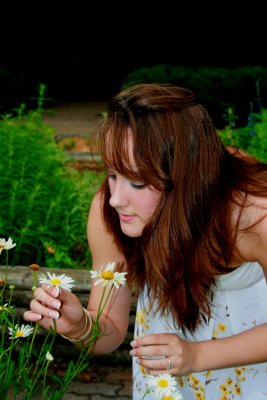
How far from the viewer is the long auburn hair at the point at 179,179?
5.40 feet

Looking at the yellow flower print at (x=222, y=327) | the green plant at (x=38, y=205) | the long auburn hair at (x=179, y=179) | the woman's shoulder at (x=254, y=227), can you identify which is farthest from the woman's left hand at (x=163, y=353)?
the green plant at (x=38, y=205)

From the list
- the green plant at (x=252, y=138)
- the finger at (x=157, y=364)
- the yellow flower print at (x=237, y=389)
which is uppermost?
the finger at (x=157, y=364)

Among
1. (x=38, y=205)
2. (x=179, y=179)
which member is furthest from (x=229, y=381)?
(x=38, y=205)

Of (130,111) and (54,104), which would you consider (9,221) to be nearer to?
(130,111)

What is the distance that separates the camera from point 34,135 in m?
4.10

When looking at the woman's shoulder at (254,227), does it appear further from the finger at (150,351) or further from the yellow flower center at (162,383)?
the yellow flower center at (162,383)

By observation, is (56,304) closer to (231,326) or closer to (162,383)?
(162,383)

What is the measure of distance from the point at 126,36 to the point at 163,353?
36.6ft

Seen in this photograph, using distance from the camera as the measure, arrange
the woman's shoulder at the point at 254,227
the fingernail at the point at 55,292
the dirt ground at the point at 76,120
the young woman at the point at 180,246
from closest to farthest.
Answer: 1. the fingernail at the point at 55,292
2. the young woman at the point at 180,246
3. the woman's shoulder at the point at 254,227
4. the dirt ground at the point at 76,120

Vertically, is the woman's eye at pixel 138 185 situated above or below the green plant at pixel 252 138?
above

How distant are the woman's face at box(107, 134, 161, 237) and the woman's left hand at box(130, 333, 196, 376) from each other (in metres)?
0.32

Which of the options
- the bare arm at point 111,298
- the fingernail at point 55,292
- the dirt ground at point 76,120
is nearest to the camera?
the fingernail at point 55,292

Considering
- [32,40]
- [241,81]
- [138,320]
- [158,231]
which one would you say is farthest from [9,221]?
[32,40]

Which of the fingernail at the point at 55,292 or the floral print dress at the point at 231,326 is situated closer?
the fingernail at the point at 55,292
